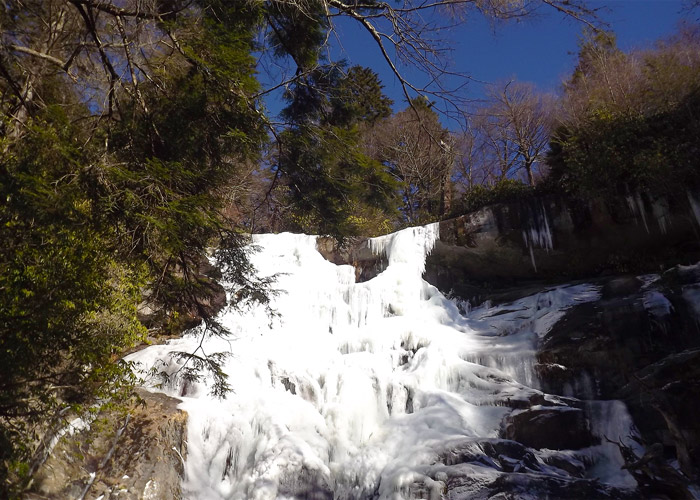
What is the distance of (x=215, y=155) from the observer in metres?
5.18

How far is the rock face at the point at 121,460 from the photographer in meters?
5.77

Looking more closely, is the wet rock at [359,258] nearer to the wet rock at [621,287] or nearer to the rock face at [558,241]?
the rock face at [558,241]

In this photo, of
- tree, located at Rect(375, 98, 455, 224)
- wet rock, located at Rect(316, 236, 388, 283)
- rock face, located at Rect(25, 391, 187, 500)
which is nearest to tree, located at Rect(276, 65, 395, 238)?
rock face, located at Rect(25, 391, 187, 500)

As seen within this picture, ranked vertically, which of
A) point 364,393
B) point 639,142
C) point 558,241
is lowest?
point 364,393

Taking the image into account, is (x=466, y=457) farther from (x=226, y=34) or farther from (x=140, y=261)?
(x=226, y=34)

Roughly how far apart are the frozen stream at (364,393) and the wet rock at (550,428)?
0.19m

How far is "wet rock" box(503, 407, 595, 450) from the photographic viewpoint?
7383 mm

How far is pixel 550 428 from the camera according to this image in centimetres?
749

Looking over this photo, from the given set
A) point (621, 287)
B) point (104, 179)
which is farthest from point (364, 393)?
point (104, 179)

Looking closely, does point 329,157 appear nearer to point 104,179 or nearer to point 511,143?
point 104,179

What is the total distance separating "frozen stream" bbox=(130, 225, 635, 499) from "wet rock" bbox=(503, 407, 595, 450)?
19 centimetres

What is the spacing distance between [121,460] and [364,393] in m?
4.24

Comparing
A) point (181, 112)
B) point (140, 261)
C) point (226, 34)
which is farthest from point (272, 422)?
point (226, 34)

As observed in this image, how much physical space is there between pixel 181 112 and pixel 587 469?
25.0 ft
